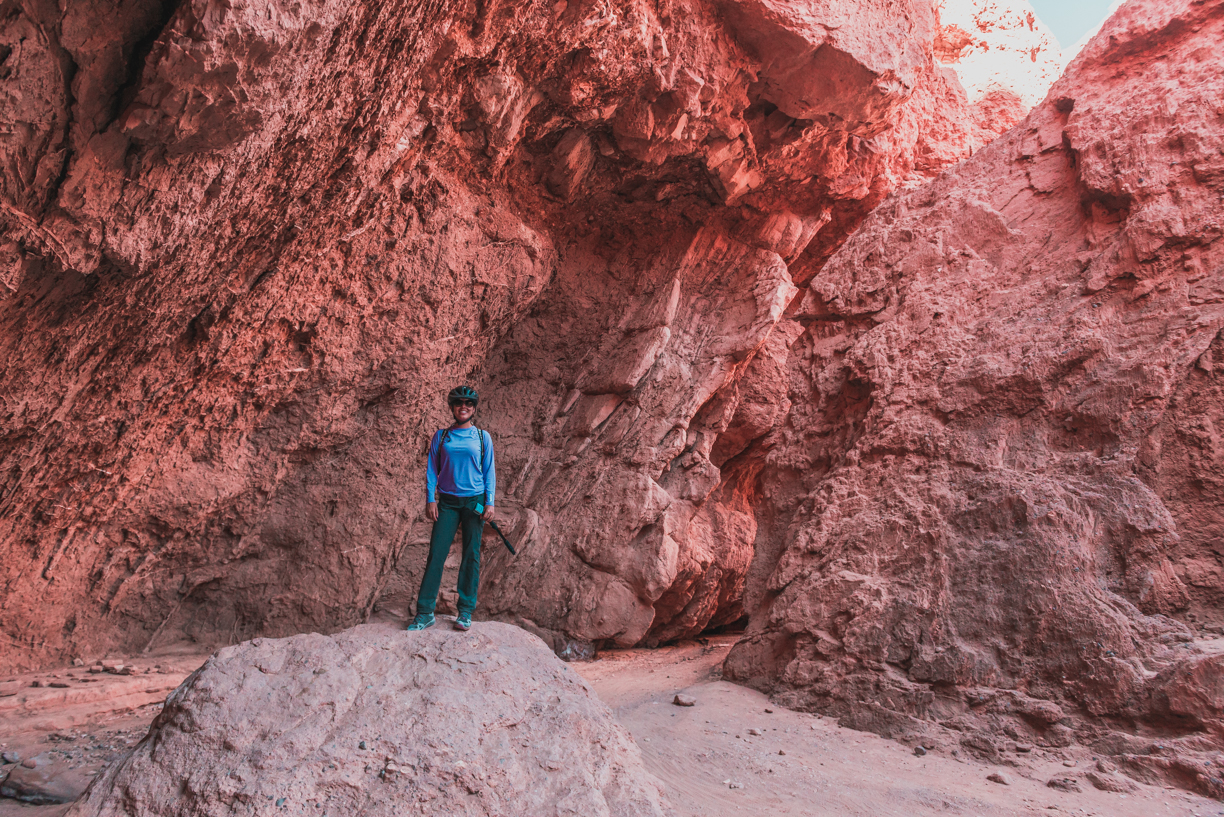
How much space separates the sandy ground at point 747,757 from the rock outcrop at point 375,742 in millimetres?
479

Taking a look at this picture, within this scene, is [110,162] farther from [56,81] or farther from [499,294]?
[499,294]

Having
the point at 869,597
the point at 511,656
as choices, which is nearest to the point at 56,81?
the point at 511,656

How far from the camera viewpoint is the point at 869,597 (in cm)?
399

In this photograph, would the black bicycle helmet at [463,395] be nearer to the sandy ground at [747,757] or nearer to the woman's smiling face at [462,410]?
the woman's smiling face at [462,410]

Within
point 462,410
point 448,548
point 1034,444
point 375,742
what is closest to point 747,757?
point 375,742

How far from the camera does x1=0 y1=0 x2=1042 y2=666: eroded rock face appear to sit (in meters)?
3.32

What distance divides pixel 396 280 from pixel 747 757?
462 centimetres

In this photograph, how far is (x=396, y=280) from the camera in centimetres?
599

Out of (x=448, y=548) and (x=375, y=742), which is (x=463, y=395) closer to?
(x=448, y=548)

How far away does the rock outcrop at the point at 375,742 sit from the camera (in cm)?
209

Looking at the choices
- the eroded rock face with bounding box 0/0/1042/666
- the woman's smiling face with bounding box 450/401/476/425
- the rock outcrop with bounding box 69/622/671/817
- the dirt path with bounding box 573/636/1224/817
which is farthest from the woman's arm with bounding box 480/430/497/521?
the eroded rock face with bounding box 0/0/1042/666

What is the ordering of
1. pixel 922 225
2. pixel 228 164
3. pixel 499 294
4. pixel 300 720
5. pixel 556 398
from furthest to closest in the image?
1. pixel 556 398
2. pixel 499 294
3. pixel 922 225
4. pixel 228 164
5. pixel 300 720

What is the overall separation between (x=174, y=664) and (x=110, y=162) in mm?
3786

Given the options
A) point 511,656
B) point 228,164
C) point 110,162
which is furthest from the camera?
point 228,164
